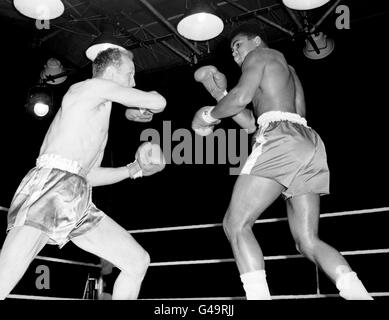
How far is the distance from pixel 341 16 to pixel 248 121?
9.60 ft

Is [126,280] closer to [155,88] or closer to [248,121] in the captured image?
[248,121]

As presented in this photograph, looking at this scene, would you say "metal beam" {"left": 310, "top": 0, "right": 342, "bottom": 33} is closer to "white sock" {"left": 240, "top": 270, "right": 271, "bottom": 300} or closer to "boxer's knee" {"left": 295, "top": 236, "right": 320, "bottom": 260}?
"boxer's knee" {"left": 295, "top": 236, "right": 320, "bottom": 260}

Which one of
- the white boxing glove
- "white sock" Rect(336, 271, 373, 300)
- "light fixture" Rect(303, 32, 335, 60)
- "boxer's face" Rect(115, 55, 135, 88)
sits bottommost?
"white sock" Rect(336, 271, 373, 300)

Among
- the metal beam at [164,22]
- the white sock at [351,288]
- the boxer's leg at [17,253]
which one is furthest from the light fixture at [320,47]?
the boxer's leg at [17,253]

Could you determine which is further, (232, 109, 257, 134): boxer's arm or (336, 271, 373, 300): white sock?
(232, 109, 257, 134): boxer's arm

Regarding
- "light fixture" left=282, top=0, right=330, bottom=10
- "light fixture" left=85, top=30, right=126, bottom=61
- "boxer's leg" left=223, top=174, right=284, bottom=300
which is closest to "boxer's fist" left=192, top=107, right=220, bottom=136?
"boxer's leg" left=223, top=174, right=284, bottom=300

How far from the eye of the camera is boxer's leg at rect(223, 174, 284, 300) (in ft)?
5.03

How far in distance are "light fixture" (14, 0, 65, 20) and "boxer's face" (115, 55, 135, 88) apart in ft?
7.11

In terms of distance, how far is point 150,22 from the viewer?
539 centimetres

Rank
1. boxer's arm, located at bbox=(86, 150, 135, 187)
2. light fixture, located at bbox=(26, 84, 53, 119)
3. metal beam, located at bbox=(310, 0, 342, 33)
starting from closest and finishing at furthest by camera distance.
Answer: boxer's arm, located at bbox=(86, 150, 135, 187) < metal beam, located at bbox=(310, 0, 342, 33) < light fixture, located at bbox=(26, 84, 53, 119)

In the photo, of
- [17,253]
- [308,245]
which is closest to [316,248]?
[308,245]

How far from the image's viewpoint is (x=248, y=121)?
2244 millimetres
